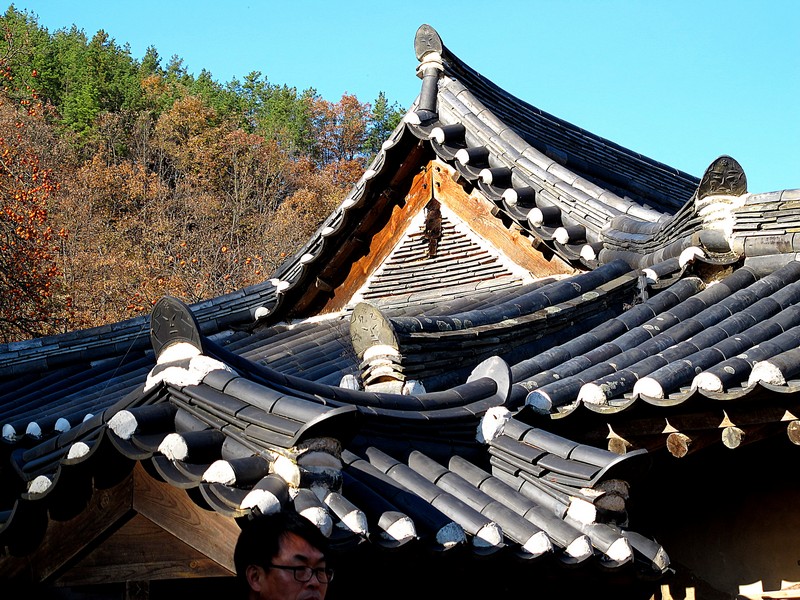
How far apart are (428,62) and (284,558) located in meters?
6.95

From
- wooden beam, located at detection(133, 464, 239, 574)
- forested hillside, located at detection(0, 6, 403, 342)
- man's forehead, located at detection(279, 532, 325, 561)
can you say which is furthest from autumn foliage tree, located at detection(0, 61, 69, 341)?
man's forehead, located at detection(279, 532, 325, 561)

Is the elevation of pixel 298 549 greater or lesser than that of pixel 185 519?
lesser

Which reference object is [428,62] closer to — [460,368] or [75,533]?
[460,368]

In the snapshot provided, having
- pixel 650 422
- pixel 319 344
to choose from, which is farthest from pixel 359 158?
pixel 650 422

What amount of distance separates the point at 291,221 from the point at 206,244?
2.70m

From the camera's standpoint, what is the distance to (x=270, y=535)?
11.3 feet

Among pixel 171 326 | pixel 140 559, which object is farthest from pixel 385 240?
pixel 140 559

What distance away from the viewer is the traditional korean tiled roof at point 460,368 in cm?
385

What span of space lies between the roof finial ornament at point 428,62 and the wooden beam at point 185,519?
5.79 meters

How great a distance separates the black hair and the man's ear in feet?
0.05

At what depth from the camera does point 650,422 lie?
5.36 metres

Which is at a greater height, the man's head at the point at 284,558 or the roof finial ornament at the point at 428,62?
the roof finial ornament at the point at 428,62

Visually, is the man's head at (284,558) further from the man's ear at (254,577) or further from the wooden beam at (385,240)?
the wooden beam at (385,240)

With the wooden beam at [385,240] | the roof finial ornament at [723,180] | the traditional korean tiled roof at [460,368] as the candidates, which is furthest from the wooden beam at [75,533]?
the wooden beam at [385,240]
